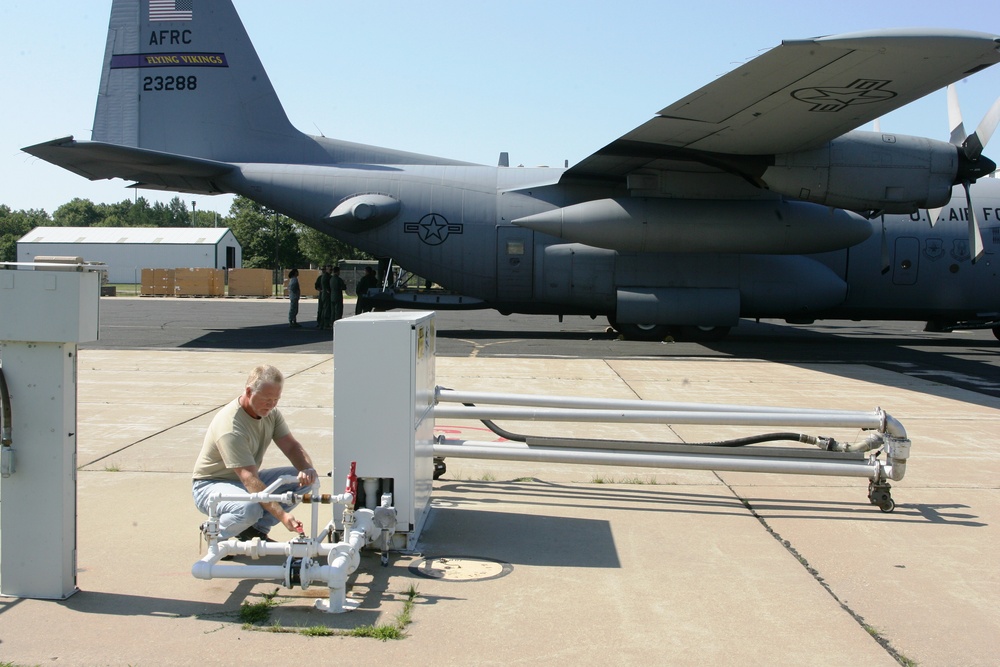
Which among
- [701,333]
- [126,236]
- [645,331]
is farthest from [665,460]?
[126,236]

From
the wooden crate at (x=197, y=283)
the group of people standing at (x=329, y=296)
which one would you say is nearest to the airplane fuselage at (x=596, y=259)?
the group of people standing at (x=329, y=296)

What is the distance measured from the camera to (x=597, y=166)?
52.9 ft

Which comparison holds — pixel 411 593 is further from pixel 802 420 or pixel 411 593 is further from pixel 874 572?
pixel 802 420

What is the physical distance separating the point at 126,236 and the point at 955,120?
180 feet

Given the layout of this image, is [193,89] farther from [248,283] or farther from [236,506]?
[248,283]

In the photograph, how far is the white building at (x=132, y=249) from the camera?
180ft

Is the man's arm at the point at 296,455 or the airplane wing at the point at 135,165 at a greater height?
the airplane wing at the point at 135,165

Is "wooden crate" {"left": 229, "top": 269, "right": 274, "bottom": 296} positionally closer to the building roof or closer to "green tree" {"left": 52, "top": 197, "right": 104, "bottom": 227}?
the building roof

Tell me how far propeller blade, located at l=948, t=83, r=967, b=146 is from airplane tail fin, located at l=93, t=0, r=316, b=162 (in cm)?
1334

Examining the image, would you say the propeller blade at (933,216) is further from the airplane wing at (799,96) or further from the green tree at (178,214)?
the green tree at (178,214)

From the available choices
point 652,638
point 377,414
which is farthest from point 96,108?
point 652,638

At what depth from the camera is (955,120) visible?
48.8ft

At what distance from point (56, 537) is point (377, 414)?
1713 millimetres

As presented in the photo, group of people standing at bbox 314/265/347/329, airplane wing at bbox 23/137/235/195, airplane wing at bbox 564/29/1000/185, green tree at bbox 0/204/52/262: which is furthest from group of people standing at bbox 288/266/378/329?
green tree at bbox 0/204/52/262
